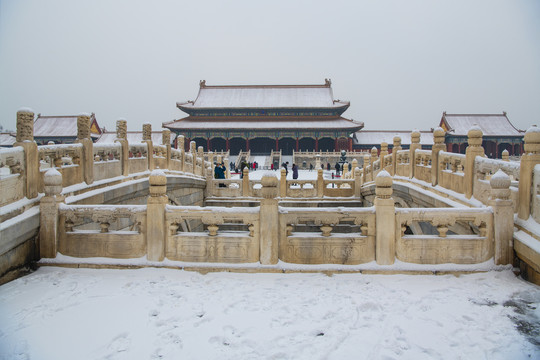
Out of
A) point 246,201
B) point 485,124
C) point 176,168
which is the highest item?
point 485,124

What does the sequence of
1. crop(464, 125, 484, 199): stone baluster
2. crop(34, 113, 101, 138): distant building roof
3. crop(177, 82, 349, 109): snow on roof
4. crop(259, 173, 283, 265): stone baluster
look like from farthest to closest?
crop(34, 113, 101, 138): distant building roof < crop(177, 82, 349, 109): snow on roof < crop(464, 125, 484, 199): stone baluster < crop(259, 173, 283, 265): stone baluster

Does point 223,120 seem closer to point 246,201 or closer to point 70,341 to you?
point 246,201

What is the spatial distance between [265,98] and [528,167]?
42433 millimetres

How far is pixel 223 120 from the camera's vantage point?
44344 millimetres

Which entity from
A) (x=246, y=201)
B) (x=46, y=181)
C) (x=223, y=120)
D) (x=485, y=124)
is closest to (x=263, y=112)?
(x=223, y=120)

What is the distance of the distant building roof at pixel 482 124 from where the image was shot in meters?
43.8

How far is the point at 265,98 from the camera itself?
152 feet

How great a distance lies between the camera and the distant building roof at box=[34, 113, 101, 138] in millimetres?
45344

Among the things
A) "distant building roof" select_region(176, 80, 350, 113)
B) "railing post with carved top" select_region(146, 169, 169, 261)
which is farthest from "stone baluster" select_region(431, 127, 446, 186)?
"distant building roof" select_region(176, 80, 350, 113)

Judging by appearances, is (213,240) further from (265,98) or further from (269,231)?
(265,98)

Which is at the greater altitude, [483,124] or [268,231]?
[483,124]

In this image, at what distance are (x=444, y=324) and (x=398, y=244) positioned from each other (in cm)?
148

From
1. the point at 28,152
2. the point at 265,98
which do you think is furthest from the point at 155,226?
the point at 265,98

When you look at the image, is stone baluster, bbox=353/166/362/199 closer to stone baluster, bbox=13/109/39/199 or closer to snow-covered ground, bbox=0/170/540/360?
snow-covered ground, bbox=0/170/540/360
